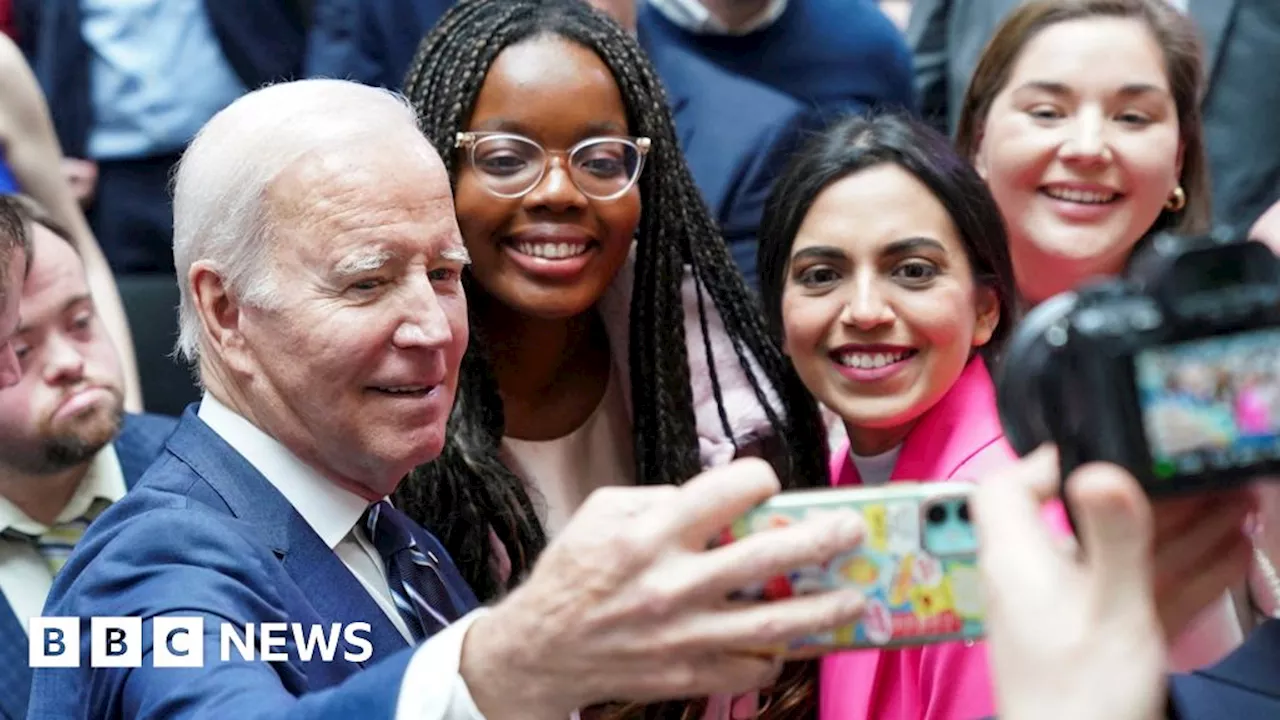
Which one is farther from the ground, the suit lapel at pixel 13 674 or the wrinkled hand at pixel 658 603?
the wrinkled hand at pixel 658 603

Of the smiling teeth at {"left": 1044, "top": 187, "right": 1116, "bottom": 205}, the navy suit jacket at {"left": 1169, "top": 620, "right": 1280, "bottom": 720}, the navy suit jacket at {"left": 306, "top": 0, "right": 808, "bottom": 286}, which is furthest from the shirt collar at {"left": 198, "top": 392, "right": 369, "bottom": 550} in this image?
the smiling teeth at {"left": 1044, "top": 187, "right": 1116, "bottom": 205}

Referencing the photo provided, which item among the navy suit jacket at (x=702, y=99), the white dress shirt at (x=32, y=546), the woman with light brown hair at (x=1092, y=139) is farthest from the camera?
the navy suit jacket at (x=702, y=99)

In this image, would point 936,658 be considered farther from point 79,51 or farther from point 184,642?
point 79,51

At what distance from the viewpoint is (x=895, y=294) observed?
2.31 m

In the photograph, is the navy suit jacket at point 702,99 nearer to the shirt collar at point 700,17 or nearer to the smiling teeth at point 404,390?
the shirt collar at point 700,17

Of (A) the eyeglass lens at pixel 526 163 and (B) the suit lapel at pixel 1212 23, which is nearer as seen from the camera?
(A) the eyeglass lens at pixel 526 163

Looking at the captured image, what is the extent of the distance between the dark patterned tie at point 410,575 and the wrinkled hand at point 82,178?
5.81 feet

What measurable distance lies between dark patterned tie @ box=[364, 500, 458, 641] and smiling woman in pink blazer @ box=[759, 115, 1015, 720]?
51 cm

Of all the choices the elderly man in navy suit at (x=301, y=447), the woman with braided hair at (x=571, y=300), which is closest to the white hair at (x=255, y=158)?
the elderly man in navy suit at (x=301, y=447)

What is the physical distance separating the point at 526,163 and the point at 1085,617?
61.3 inches

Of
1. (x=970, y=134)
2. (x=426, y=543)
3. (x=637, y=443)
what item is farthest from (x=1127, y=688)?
(x=970, y=134)

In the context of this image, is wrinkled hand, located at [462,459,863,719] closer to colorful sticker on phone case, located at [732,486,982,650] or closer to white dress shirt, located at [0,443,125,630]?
colorful sticker on phone case, located at [732,486,982,650]

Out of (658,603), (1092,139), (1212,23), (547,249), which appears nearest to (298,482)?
(658,603)

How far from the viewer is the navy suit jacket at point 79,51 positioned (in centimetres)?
351
